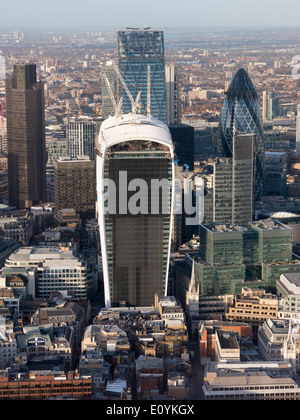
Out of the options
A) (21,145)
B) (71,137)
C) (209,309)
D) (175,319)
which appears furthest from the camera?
(71,137)

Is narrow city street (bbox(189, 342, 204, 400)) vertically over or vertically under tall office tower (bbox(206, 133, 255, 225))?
under

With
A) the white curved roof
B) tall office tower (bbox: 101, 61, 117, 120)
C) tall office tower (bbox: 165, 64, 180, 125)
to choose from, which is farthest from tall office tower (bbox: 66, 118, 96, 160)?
the white curved roof

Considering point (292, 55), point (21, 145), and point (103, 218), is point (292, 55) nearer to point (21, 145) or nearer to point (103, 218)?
point (21, 145)

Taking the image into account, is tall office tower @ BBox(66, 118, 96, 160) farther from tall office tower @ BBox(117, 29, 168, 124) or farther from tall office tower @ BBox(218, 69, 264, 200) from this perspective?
tall office tower @ BBox(218, 69, 264, 200)

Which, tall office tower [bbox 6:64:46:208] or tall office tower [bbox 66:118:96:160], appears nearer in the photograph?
tall office tower [bbox 6:64:46:208]

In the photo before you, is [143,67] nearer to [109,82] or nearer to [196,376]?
[109,82]

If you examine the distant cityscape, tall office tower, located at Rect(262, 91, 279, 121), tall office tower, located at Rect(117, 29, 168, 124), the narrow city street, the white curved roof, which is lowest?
the narrow city street

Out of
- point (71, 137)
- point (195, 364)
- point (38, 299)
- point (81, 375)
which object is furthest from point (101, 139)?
point (71, 137)
